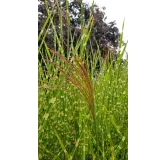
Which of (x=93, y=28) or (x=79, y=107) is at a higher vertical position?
(x=93, y=28)

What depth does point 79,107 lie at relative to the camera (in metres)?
1.43

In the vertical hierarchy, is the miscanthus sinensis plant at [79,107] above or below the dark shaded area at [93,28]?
below

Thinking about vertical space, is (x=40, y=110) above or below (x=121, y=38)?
below

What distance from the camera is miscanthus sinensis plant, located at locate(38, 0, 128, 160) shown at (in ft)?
4.66

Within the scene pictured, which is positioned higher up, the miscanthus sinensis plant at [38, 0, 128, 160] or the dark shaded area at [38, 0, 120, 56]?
the dark shaded area at [38, 0, 120, 56]

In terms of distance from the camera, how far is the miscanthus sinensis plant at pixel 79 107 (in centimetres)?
142

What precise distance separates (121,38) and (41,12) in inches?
14.3
